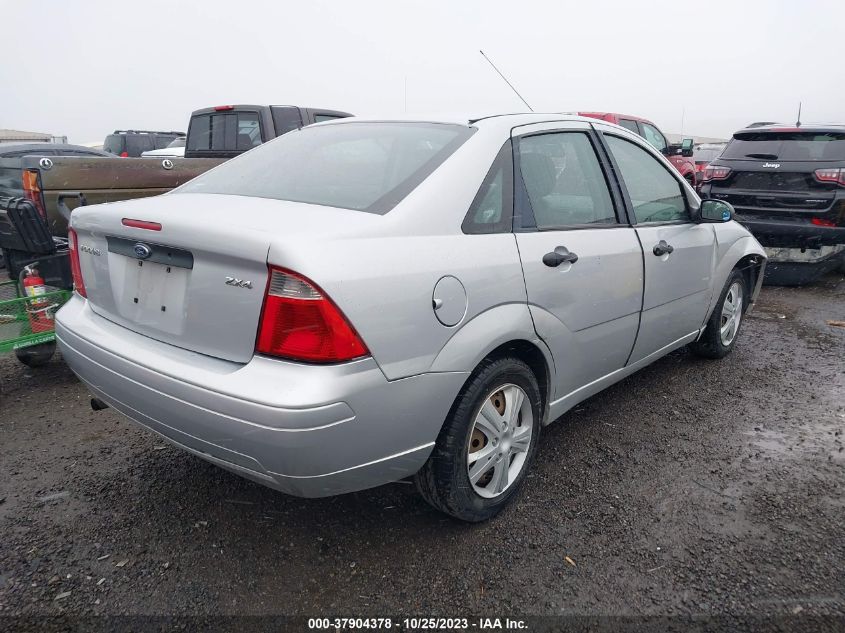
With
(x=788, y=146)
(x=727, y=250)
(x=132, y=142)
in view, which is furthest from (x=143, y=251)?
(x=132, y=142)

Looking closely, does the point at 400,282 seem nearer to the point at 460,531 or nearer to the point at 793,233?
the point at 460,531

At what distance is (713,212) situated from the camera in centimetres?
374

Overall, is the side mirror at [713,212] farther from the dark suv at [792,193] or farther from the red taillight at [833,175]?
the red taillight at [833,175]

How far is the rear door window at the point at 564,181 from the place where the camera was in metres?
2.78

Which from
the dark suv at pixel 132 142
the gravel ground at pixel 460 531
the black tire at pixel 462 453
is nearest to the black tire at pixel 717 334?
the gravel ground at pixel 460 531

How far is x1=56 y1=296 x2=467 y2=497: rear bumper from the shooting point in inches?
76.1

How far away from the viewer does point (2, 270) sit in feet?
26.6

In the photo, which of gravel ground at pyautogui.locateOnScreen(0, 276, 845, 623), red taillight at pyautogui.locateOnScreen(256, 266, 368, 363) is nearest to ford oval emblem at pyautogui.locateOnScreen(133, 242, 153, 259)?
red taillight at pyautogui.locateOnScreen(256, 266, 368, 363)

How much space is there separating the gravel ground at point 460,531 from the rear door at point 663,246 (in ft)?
1.88

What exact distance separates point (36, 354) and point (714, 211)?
14.4 feet

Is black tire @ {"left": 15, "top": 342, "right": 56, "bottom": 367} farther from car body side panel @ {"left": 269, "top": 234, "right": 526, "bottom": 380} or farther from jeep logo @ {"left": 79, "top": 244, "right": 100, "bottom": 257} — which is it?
car body side panel @ {"left": 269, "top": 234, "right": 526, "bottom": 380}

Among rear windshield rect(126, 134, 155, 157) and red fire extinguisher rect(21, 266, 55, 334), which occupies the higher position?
rear windshield rect(126, 134, 155, 157)

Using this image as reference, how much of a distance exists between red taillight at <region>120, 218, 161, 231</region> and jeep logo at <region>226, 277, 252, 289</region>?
1.26 feet

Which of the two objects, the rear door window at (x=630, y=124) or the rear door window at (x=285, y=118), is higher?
the rear door window at (x=285, y=118)
